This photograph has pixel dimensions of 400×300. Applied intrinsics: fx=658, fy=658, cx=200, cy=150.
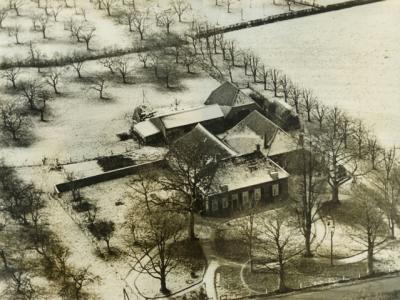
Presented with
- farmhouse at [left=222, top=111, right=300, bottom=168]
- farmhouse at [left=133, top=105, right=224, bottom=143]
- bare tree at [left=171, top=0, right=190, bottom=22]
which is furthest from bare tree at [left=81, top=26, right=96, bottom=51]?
farmhouse at [left=222, top=111, right=300, bottom=168]

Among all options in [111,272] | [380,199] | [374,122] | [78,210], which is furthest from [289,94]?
[111,272]

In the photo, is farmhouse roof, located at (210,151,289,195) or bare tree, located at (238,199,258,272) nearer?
bare tree, located at (238,199,258,272)

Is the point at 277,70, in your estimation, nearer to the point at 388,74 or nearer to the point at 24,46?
the point at 388,74

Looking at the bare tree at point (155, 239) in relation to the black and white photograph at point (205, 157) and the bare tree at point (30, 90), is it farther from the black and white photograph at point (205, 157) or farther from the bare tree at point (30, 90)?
the bare tree at point (30, 90)

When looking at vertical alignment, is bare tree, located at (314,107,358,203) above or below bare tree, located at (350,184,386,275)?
above

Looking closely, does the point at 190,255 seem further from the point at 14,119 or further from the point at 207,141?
the point at 14,119

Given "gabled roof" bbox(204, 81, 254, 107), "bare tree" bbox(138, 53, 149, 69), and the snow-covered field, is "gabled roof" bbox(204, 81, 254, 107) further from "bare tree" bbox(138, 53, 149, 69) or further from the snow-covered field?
"bare tree" bbox(138, 53, 149, 69)

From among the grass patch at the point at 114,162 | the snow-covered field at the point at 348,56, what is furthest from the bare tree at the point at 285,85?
the grass patch at the point at 114,162
